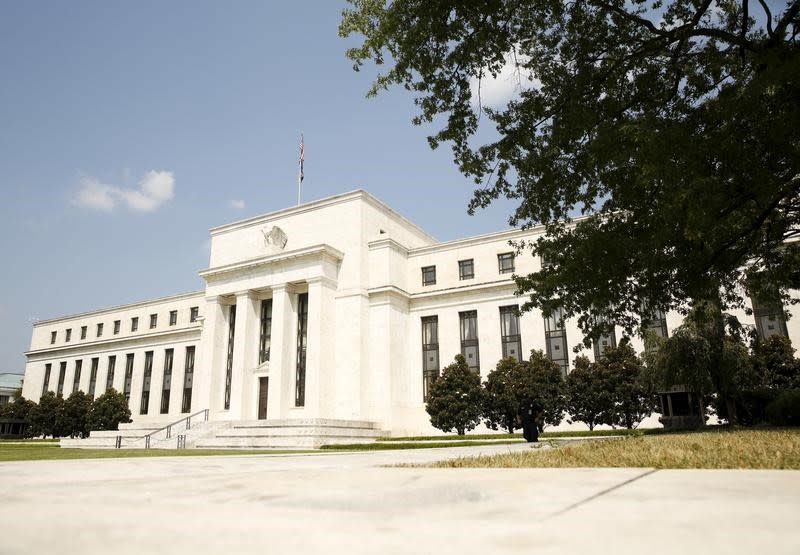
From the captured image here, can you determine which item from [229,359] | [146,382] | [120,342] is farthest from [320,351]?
[120,342]

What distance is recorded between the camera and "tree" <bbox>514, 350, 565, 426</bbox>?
31500 millimetres

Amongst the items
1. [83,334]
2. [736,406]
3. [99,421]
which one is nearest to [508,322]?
[736,406]

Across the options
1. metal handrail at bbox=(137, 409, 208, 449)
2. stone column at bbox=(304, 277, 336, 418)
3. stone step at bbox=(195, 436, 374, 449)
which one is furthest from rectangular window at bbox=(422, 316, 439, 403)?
metal handrail at bbox=(137, 409, 208, 449)

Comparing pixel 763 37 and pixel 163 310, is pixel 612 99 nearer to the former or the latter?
pixel 763 37

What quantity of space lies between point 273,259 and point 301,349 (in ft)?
23.2

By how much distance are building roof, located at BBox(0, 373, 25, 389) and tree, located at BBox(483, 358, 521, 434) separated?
9943 cm

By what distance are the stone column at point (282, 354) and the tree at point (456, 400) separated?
10.8m

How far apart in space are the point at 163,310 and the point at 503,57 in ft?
170

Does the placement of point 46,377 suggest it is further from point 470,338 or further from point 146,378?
point 470,338

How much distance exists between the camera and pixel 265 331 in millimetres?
42750

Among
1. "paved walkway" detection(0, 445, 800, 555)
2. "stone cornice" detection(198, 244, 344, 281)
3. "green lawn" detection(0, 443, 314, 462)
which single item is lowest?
"green lawn" detection(0, 443, 314, 462)

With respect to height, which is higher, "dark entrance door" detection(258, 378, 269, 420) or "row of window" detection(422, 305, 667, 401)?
"row of window" detection(422, 305, 667, 401)

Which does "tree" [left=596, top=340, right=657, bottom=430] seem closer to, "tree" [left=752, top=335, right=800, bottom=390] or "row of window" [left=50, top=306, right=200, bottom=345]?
"tree" [left=752, top=335, right=800, bottom=390]

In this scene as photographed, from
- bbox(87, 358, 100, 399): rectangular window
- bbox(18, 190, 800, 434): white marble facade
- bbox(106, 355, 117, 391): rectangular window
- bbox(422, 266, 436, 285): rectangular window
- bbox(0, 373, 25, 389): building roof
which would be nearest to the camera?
bbox(18, 190, 800, 434): white marble facade
